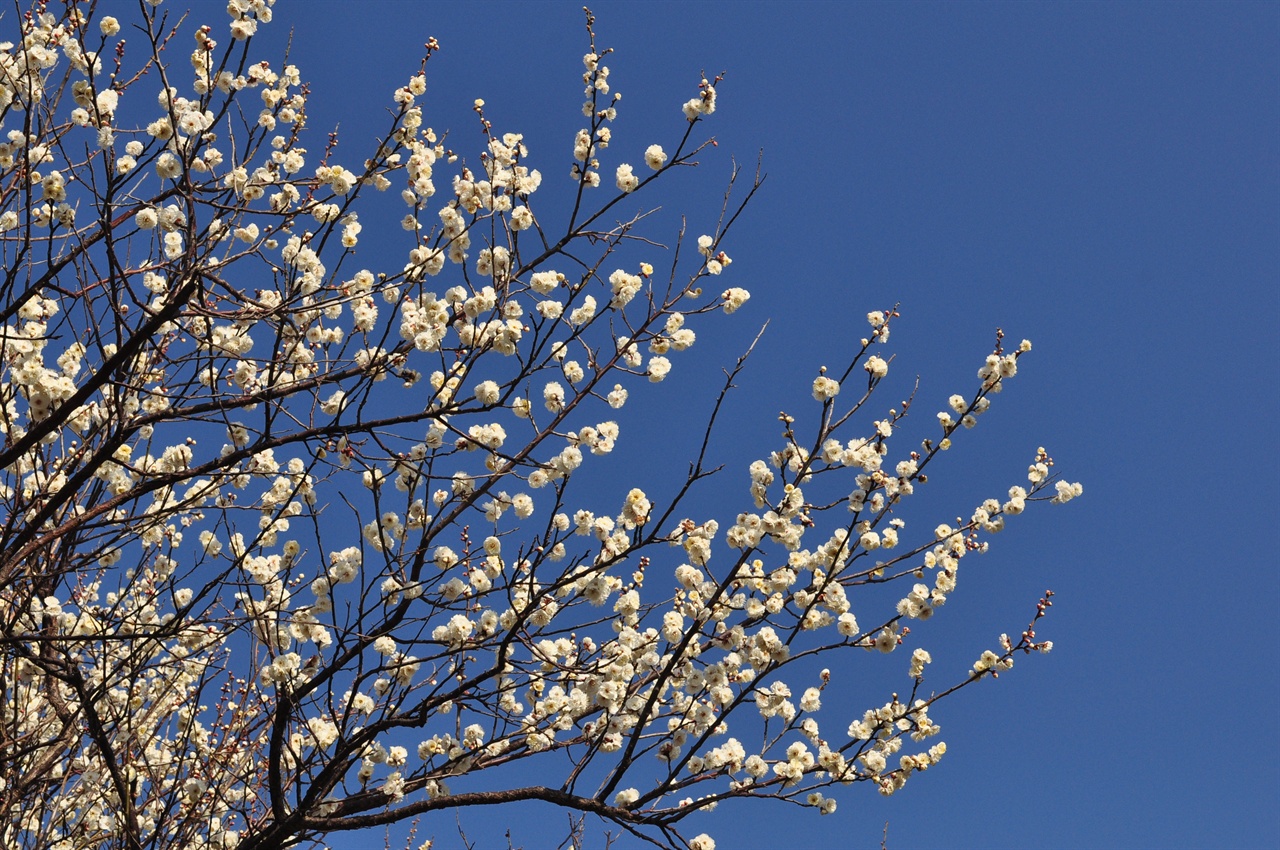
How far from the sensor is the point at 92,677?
18.7 ft

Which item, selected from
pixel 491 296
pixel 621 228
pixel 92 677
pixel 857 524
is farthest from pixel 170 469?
pixel 857 524

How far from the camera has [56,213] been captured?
429 cm

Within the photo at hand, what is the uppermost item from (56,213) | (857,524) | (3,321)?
(56,213)

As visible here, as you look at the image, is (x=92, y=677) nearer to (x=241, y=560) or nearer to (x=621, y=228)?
(x=241, y=560)

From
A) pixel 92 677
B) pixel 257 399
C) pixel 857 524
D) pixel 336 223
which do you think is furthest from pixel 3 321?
pixel 857 524

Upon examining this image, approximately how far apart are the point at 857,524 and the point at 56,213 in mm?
4233

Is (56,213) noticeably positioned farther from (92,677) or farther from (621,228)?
(92,677)

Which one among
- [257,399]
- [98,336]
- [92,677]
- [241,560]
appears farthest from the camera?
[92,677]

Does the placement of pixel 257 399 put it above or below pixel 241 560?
above

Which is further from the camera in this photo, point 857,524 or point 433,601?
point 857,524

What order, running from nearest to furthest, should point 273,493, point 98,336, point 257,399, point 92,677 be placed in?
point 98,336
point 257,399
point 273,493
point 92,677

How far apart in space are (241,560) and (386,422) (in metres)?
1.06

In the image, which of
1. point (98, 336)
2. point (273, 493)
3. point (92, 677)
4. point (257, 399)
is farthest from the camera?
point (92, 677)

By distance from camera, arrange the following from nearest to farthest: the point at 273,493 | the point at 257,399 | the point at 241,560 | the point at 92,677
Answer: the point at 257,399, the point at 241,560, the point at 273,493, the point at 92,677
